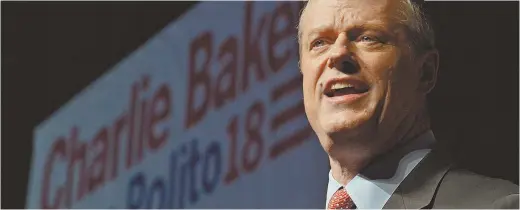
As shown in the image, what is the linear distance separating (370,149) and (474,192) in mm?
117

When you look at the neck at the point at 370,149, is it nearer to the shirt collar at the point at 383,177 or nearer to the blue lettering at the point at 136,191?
the shirt collar at the point at 383,177

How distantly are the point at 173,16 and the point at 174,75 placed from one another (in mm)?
132

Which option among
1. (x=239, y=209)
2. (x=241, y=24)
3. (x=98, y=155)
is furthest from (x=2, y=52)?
(x=239, y=209)

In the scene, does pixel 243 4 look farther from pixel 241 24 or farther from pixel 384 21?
pixel 384 21

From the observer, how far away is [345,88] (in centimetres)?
79

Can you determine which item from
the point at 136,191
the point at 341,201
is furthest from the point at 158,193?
the point at 341,201

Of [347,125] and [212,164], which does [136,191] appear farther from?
[347,125]

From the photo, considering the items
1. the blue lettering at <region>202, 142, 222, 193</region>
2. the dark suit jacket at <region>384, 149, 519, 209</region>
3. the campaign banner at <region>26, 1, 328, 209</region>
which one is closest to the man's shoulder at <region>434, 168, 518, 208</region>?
the dark suit jacket at <region>384, 149, 519, 209</region>

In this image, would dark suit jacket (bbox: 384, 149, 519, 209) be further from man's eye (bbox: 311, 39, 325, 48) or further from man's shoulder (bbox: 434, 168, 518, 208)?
man's eye (bbox: 311, 39, 325, 48)

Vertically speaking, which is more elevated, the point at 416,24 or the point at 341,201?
the point at 416,24

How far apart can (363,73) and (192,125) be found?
0.89 metres

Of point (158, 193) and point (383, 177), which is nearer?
point (383, 177)

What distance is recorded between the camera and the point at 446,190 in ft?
2.59

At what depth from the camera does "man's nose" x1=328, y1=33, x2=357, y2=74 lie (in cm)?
79
